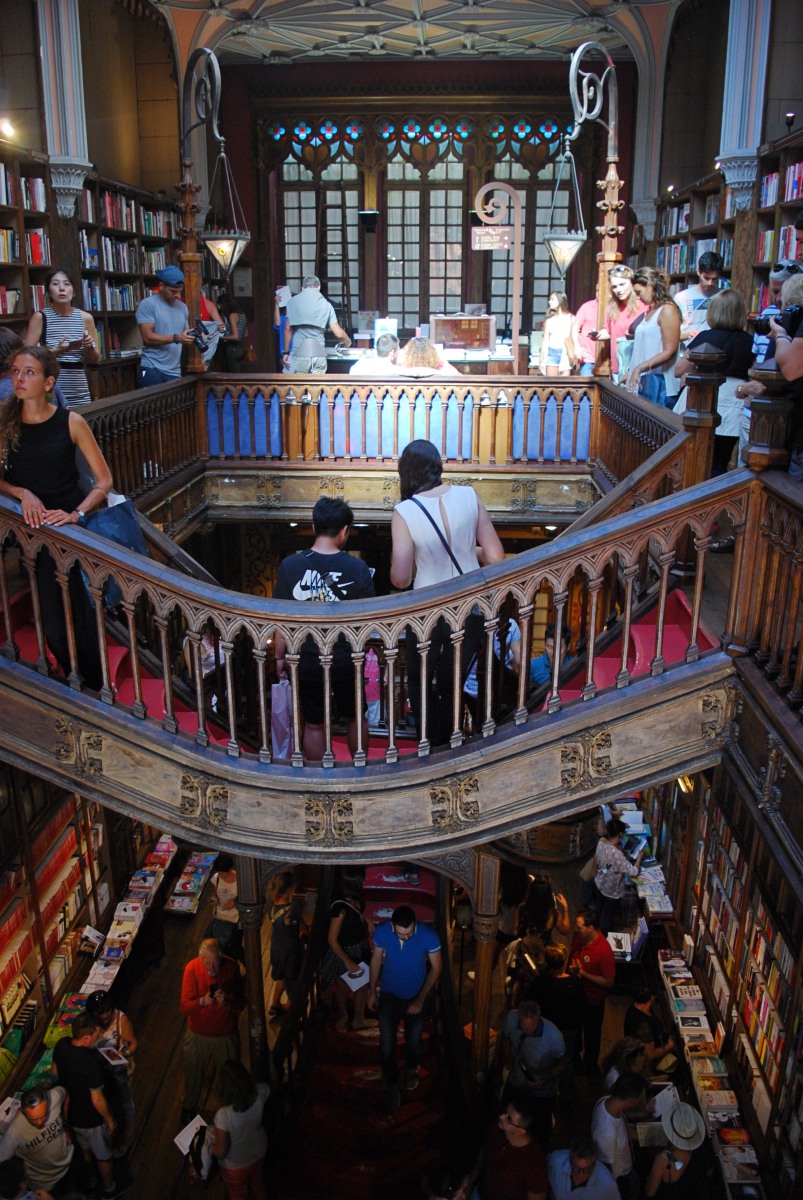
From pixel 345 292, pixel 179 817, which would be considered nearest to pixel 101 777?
pixel 179 817

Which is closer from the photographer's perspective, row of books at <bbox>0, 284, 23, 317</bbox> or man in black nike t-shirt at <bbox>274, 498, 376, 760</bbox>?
man in black nike t-shirt at <bbox>274, 498, 376, 760</bbox>

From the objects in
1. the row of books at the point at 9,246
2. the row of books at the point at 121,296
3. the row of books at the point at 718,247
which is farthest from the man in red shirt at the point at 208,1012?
the row of books at the point at 718,247

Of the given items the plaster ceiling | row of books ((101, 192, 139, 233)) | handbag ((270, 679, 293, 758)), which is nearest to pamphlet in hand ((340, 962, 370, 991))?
handbag ((270, 679, 293, 758))

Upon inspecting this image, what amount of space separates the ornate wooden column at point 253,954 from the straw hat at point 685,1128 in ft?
6.48

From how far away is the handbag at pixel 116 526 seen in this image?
390 cm

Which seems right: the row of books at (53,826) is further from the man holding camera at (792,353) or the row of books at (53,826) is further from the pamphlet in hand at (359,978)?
the man holding camera at (792,353)

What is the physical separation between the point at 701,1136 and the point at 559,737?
2191 mm

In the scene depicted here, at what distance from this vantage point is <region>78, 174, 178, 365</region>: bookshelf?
9.47 m

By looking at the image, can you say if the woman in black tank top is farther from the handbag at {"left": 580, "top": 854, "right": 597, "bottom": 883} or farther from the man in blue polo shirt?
the handbag at {"left": 580, "top": 854, "right": 597, "bottom": 883}

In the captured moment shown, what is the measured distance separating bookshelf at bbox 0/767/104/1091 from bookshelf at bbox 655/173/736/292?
289 inches

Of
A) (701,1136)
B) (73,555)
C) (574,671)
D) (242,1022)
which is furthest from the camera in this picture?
(242,1022)

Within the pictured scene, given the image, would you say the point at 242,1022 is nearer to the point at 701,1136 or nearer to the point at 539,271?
the point at 701,1136

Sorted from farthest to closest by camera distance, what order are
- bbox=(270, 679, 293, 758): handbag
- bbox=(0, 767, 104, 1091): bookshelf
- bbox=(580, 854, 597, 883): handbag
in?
1. bbox=(580, 854, 597, 883): handbag
2. bbox=(0, 767, 104, 1091): bookshelf
3. bbox=(270, 679, 293, 758): handbag

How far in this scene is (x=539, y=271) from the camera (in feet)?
46.7
